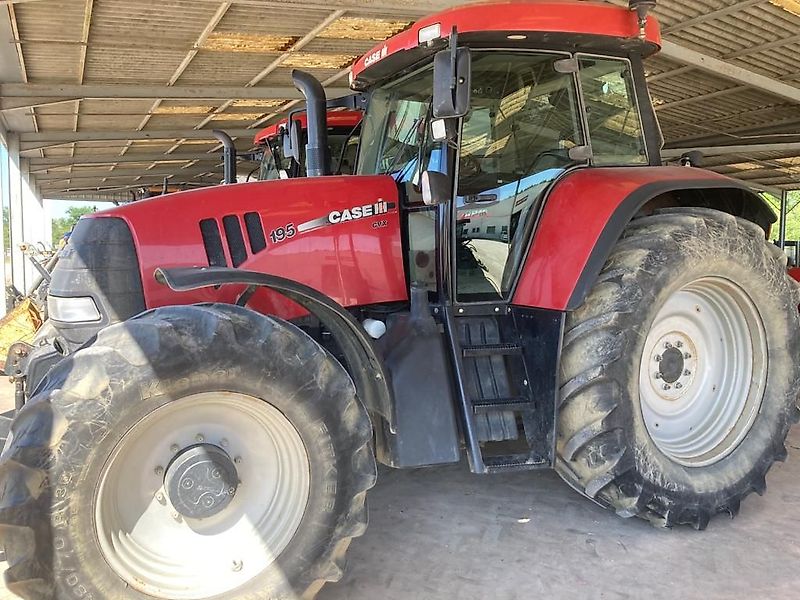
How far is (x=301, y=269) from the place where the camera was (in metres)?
3.08

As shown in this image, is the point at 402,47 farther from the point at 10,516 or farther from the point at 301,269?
the point at 10,516

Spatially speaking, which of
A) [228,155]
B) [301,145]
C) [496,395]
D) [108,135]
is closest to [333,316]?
[496,395]

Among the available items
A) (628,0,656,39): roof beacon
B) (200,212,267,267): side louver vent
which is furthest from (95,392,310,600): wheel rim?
(628,0,656,39): roof beacon

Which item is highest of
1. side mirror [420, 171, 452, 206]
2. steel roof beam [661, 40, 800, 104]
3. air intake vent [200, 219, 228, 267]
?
steel roof beam [661, 40, 800, 104]

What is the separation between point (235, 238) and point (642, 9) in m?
2.23

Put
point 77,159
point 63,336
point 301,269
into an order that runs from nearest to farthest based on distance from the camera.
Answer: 1. point 63,336
2. point 301,269
3. point 77,159

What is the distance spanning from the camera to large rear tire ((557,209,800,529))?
3029mm

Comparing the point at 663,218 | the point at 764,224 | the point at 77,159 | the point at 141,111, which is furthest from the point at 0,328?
the point at 77,159

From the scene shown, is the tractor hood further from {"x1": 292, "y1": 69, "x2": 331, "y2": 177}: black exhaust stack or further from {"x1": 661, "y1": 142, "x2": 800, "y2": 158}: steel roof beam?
{"x1": 661, "y1": 142, "x2": 800, "y2": 158}: steel roof beam

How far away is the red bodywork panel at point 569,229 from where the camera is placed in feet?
10.0

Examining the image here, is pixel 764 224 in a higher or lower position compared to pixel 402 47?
lower

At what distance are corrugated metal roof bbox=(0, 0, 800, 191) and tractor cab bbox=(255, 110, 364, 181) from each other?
3.95 feet

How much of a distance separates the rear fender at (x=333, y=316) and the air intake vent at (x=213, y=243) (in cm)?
22

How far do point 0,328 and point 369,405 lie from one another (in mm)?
3865
